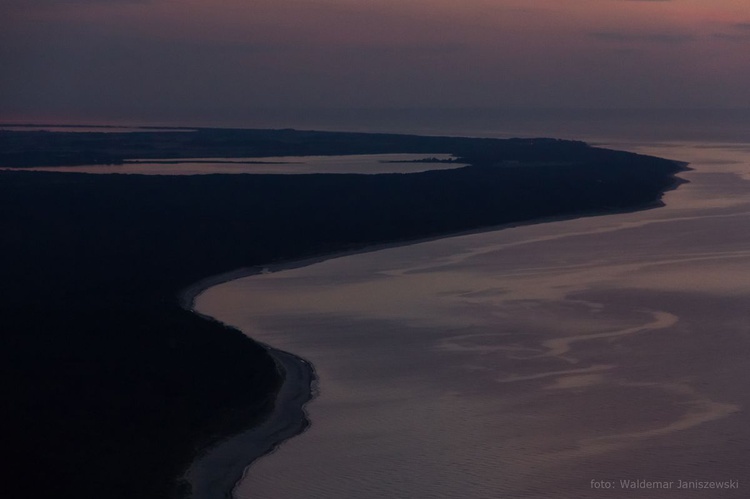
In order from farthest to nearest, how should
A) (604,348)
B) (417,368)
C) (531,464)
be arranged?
(604,348) < (417,368) < (531,464)

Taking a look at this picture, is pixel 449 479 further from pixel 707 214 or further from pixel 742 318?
pixel 707 214

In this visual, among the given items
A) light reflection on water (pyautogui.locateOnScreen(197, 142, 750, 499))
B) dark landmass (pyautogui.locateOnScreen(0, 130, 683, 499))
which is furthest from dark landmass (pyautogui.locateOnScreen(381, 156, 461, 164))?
light reflection on water (pyautogui.locateOnScreen(197, 142, 750, 499))

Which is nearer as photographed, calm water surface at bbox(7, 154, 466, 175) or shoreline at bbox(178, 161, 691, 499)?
shoreline at bbox(178, 161, 691, 499)

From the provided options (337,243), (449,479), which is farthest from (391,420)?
(337,243)

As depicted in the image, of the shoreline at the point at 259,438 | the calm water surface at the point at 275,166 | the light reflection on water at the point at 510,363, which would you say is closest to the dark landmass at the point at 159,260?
the shoreline at the point at 259,438

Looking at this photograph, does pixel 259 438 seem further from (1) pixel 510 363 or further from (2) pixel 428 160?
(2) pixel 428 160

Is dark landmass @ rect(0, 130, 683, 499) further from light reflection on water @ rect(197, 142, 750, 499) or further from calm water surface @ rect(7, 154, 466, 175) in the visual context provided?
calm water surface @ rect(7, 154, 466, 175)

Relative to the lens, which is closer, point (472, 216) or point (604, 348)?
point (604, 348)

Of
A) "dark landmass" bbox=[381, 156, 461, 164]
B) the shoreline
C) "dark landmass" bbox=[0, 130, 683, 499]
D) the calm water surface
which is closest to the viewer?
the shoreline
